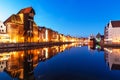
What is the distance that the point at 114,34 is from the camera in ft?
412

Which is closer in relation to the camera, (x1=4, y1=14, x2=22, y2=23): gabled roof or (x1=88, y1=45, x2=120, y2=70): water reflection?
(x1=88, y1=45, x2=120, y2=70): water reflection

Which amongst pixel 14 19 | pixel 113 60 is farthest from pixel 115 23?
pixel 113 60

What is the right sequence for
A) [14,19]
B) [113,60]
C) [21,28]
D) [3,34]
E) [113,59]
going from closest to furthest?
1. [113,60]
2. [113,59]
3. [3,34]
4. [14,19]
5. [21,28]

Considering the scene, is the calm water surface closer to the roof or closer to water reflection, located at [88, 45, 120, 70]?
water reflection, located at [88, 45, 120, 70]

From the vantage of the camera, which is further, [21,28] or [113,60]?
[21,28]

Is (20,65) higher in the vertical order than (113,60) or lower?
higher

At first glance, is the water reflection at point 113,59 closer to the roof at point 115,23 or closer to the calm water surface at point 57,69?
the calm water surface at point 57,69

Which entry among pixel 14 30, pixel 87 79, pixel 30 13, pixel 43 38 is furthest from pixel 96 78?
pixel 43 38

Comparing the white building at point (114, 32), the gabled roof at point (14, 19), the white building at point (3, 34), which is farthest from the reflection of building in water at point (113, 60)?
the white building at point (114, 32)

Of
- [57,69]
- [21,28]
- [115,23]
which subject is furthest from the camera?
[115,23]

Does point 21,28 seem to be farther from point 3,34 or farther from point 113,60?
point 113,60

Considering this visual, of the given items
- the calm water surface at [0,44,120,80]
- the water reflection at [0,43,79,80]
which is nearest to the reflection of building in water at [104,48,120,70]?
the calm water surface at [0,44,120,80]

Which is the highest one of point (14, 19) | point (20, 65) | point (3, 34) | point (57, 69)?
point (14, 19)

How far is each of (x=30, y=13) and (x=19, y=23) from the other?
14.6m
